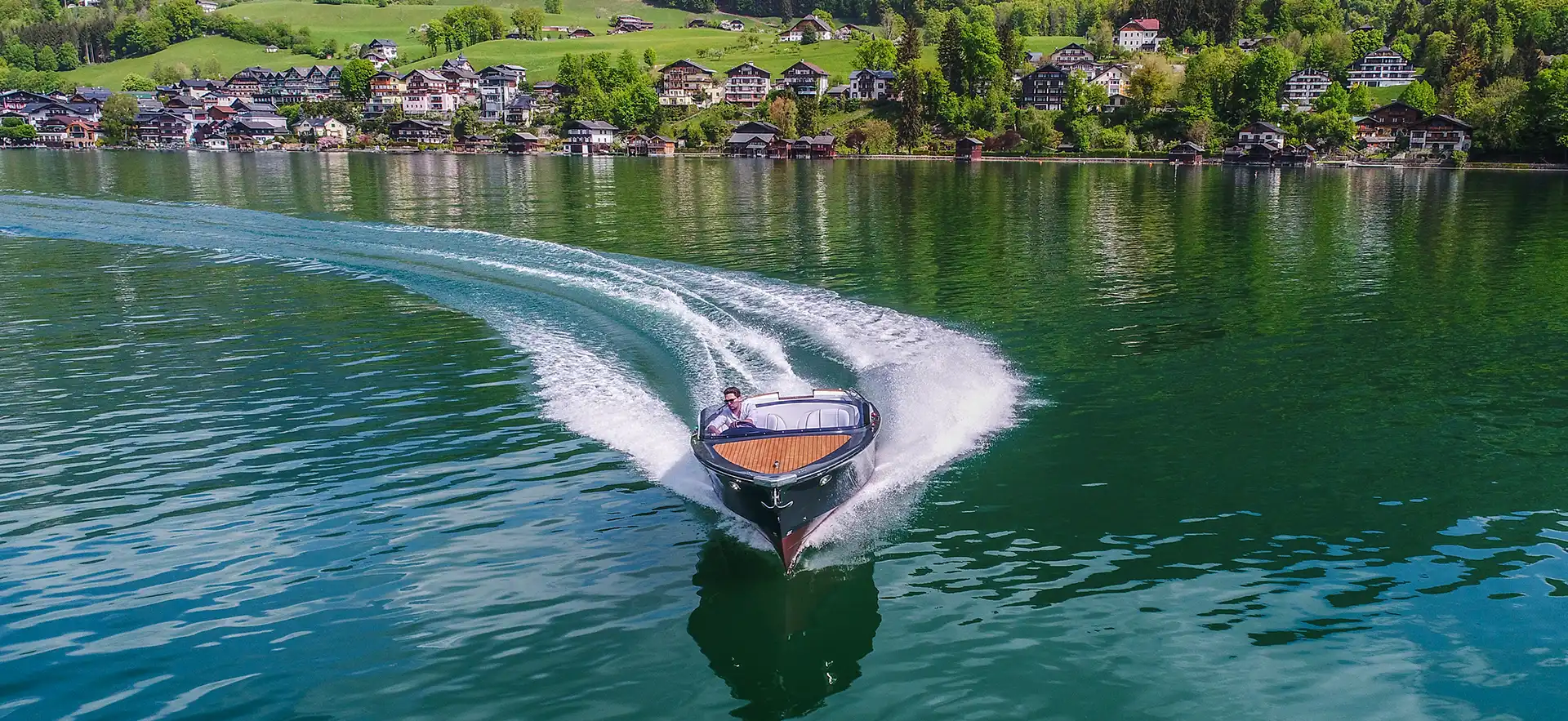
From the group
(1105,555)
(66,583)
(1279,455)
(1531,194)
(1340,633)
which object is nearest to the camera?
(1340,633)

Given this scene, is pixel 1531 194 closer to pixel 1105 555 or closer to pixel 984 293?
pixel 984 293

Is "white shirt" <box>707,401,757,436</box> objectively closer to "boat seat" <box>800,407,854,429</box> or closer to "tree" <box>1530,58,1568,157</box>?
"boat seat" <box>800,407,854,429</box>

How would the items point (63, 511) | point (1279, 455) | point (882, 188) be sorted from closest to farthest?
point (63, 511) < point (1279, 455) < point (882, 188)

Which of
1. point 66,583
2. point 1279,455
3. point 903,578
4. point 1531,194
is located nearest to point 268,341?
point 66,583

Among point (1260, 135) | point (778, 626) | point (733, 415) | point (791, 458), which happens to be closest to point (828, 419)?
point (733, 415)

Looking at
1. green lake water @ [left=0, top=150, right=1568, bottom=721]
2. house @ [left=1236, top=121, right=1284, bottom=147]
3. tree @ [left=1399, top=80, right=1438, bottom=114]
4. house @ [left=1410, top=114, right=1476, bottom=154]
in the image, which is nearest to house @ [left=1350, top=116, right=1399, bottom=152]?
house @ [left=1410, top=114, right=1476, bottom=154]

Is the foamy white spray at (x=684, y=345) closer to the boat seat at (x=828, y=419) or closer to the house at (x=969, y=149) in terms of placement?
the boat seat at (x=828, y=419)
